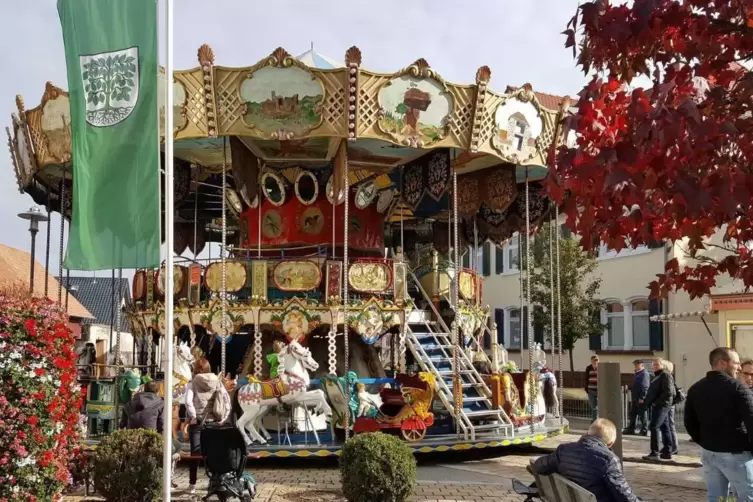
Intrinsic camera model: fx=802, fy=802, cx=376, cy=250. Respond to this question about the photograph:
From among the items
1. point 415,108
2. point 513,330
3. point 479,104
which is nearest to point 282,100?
point 415,108

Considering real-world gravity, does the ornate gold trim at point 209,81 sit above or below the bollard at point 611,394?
above

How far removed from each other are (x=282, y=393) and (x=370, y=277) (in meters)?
3.71

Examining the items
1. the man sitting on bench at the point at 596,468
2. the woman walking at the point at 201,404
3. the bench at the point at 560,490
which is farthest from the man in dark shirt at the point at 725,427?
the woman walking at the point at 201,404

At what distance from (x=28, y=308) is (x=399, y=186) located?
1157cm

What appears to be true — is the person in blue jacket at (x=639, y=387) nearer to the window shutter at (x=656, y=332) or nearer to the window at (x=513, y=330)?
the window shutter at (x=656, y=332)

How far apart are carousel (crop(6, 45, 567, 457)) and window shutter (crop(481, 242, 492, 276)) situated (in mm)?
13944

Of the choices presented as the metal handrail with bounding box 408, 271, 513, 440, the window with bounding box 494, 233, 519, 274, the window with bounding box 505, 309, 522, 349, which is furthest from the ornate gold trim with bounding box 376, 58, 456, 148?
the window with bounding box 505, 309, 522, 349

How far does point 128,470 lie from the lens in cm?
871

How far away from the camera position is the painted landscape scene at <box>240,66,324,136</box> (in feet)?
43.4

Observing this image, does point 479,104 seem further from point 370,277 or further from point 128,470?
point 128,470

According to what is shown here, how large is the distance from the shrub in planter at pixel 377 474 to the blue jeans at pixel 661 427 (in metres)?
6.06

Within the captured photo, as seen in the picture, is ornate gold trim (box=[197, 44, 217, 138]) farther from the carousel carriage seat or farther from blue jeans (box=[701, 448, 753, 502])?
blue jeans (box=[701, 448, 753, 502])

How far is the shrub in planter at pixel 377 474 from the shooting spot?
871 cm

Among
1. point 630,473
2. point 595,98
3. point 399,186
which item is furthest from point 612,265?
point 595,98
